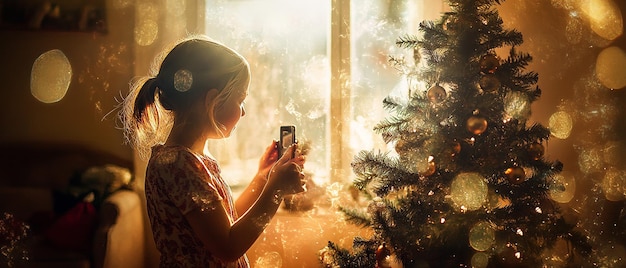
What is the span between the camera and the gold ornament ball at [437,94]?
135 centimetres

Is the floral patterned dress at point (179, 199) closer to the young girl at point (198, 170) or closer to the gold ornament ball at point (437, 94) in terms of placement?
the young girl at point (198, 170)

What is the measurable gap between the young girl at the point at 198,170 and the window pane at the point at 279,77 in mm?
959

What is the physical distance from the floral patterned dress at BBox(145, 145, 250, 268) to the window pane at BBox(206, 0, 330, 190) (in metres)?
1.06

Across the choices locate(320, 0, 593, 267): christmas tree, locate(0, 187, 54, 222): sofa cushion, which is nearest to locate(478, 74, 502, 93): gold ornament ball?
locate(320, 0, 593, 267): christmas tree

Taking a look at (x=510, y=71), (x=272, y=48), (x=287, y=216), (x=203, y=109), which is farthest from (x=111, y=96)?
(x=510, y=71)

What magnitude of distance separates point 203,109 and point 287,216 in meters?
1.04

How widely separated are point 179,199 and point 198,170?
77mm

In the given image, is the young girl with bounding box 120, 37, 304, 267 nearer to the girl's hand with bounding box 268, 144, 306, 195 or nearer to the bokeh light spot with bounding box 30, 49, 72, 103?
the girl's hand with bounding box 268, 144, 306, 195

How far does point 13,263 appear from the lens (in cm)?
235

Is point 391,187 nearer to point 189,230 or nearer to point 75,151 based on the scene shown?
point 189,230

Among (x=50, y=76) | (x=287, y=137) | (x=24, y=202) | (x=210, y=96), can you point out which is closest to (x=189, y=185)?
(x=210, y=96)

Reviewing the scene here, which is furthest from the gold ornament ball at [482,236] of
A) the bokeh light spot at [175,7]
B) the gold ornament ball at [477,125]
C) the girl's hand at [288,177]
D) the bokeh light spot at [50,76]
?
the bokeh light spot at [50,76]

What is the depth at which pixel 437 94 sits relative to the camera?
1.35 metres

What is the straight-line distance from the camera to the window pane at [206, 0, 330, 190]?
7.63 feet
